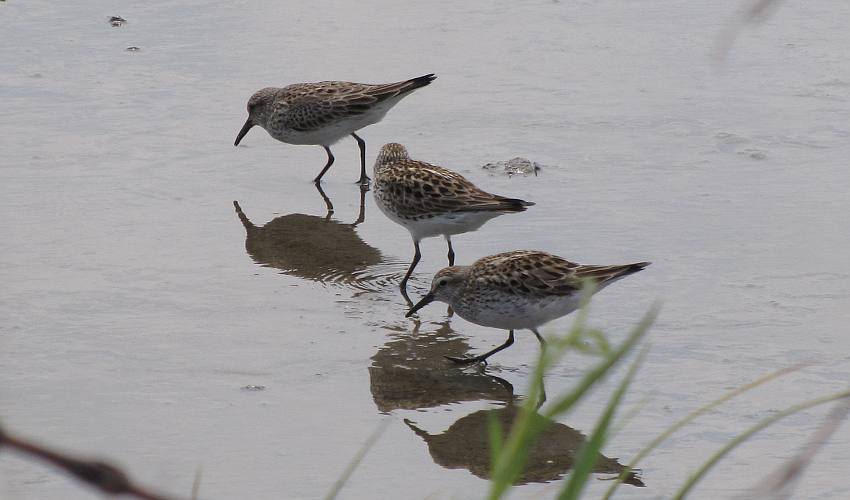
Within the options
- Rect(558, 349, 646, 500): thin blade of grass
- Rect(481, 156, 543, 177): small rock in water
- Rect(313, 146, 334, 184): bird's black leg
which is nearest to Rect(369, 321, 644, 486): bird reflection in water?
Rect(481, 156, 543, 177): small rock in water

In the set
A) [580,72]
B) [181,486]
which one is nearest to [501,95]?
[580,72]

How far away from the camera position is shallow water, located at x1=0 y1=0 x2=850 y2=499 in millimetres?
6066

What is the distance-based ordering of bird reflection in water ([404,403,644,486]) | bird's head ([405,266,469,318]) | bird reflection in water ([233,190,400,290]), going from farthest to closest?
bird reflection in water ([233,190,400,290]) → bird's head ([405,266,469,318]) → bird reflection in water ([404,403,644,486])

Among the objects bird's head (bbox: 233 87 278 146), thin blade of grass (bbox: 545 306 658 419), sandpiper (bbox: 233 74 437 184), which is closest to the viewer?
thin blade of grass (bbox: 545 306 658 419)

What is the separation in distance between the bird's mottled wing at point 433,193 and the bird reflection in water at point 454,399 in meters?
0.80

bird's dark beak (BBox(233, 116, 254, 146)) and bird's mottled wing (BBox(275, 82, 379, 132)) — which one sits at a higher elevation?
bird's mottled wing (BBox(275, 82, 379, 132))

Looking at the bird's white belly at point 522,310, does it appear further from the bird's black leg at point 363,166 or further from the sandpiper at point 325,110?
→ the bird's black leg at point 363,166

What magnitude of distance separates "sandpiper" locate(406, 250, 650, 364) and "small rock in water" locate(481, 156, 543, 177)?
106 inches

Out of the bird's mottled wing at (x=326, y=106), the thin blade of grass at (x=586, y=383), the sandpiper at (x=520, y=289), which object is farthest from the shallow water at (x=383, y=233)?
the thin blade of grass at (x=586, y=383)

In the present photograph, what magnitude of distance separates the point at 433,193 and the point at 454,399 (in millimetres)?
2005

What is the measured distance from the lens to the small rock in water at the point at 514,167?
9844 mm

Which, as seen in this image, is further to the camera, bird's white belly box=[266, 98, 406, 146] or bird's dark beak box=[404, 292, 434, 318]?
bird's white belly box=[266, 98, 406, 146]

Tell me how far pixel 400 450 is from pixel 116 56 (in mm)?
7710

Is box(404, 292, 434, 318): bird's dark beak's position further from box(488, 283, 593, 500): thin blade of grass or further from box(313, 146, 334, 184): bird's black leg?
box(488, 283, 593, 500): thin blade of grass
